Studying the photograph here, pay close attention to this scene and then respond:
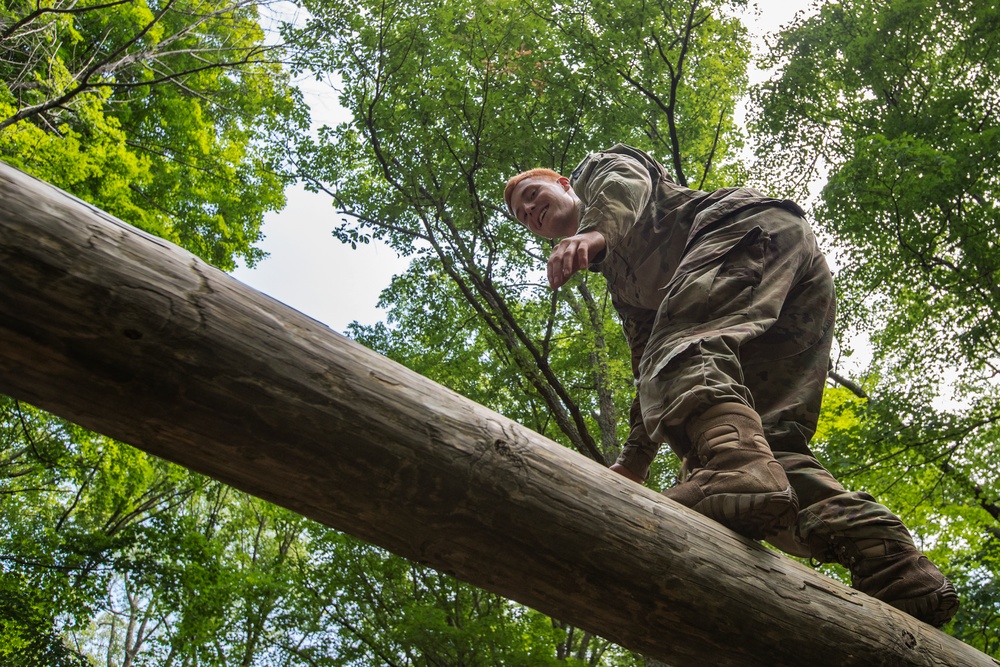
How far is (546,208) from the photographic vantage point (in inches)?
149

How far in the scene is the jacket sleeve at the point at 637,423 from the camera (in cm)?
339

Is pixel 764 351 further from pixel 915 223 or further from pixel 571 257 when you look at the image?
pixel 915 223

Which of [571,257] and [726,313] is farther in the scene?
[726,313]

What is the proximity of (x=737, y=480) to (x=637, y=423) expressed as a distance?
4.07 ft

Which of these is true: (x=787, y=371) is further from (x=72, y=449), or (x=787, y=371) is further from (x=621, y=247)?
(x=72, y=449)

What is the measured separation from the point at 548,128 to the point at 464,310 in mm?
2467

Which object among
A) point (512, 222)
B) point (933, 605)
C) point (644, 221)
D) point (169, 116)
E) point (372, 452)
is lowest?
point (372, 452)

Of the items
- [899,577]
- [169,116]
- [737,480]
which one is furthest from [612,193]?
[169,116]

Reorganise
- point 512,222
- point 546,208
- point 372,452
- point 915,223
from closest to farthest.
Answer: point 372,452, point 546,208, point 915,223, point 512,222

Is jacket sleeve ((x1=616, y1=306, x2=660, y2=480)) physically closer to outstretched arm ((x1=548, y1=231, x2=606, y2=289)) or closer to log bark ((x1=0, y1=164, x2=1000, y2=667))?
outstretched arm ((x1=548, y1=231, x2=606, y2=289))

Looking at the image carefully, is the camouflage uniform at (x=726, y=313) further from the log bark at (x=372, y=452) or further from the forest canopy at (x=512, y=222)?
the forest canopy at (x=512, y=222)

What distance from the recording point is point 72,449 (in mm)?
11477

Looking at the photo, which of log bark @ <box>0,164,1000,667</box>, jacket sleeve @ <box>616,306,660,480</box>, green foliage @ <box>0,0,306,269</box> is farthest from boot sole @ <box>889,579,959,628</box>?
green foliage @ <box>0,0,306,269</box>

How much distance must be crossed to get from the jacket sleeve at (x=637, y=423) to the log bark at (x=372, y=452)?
1.15 meters
